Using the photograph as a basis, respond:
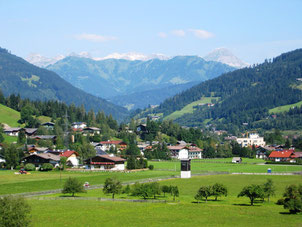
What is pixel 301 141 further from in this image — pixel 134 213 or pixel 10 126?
pixel 134 213

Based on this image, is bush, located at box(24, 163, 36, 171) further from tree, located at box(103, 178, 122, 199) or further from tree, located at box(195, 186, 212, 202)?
tree, located at box(195, 186, 212, 202)

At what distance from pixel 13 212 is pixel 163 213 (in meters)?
17.5

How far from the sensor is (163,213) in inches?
2069

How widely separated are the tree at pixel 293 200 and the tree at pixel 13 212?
1061 inches

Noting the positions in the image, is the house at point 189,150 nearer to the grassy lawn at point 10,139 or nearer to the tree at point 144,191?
the grassy lawn at point 10,139

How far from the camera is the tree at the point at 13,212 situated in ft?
130

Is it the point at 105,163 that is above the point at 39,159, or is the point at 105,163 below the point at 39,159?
below

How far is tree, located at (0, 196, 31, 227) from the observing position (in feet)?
130

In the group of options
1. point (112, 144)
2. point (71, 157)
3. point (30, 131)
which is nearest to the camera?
point (71, 157)

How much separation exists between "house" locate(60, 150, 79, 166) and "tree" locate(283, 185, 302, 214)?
Result: 253 ft

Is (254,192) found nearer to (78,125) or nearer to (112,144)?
(112,144)

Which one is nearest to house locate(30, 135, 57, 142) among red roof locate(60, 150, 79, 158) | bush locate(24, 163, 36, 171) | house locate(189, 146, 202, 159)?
red roof locate(60, 150, 79, 158)

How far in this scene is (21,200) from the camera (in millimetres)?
40969

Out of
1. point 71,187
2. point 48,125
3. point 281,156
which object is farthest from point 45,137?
point 71,187
